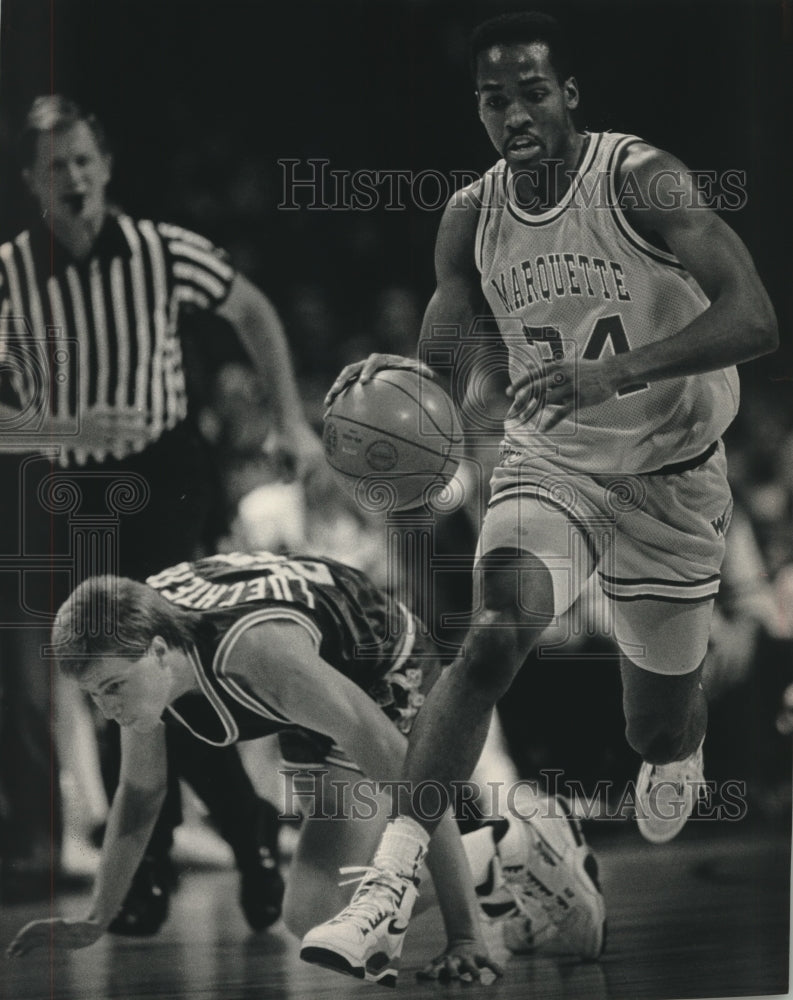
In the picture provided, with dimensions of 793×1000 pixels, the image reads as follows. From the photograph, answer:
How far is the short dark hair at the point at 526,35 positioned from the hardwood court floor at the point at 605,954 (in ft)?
5.10

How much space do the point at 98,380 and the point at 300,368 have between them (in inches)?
15.4

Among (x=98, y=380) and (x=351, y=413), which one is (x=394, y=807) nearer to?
(x=351, y=413)

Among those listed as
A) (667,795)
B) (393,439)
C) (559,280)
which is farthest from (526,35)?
(667,795)

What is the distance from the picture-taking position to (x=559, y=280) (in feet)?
7.87

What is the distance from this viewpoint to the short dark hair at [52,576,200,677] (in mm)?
2361

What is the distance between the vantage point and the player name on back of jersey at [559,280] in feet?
7.84

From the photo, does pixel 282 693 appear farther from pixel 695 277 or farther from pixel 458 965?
pixel 695 277

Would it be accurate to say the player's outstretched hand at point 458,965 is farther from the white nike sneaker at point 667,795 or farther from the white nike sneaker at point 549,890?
the white nike sneaker at point 667,795

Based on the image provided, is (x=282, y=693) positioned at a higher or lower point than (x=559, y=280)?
lower

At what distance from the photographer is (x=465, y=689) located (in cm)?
238

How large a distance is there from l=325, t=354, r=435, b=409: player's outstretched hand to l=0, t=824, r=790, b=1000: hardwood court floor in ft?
3.18

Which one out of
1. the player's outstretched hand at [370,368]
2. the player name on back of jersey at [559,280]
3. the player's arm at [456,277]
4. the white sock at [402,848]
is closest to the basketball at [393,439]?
the player's outstretched hand at [370,368]

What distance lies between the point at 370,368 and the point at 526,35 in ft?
2.38

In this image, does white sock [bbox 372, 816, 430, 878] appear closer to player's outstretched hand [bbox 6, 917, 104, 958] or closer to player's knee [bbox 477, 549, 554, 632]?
player's knee [bbox 477, 549, 554, 632]
